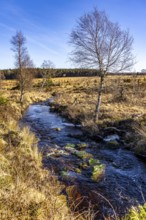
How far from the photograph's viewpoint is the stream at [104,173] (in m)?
6.79

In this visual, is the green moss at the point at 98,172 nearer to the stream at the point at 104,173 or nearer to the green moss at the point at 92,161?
the stream at the point at 104,173

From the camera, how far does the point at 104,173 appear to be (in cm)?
877

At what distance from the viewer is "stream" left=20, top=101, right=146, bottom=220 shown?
6793 mm

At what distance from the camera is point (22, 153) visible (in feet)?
28.5

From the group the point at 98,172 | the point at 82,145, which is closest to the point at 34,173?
the point at 98,172

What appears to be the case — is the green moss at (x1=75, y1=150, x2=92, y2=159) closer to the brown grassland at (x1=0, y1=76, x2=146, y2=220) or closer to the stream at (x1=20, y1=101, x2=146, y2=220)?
the stream at (x1=20, y1=101, x2=146, y2=220)

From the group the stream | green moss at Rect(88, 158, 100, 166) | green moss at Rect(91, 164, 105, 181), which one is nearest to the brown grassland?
the stream

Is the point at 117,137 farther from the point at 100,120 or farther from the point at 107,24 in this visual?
the point at 107,24

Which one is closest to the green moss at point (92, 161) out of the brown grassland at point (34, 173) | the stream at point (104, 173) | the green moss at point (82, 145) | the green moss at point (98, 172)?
the stream at point (104, 173)

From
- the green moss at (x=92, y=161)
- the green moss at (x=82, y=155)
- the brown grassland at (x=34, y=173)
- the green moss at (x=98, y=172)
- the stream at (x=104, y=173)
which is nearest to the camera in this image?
the brown grassland at (x=34, y=173)

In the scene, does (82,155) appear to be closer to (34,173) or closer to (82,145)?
(82,145)

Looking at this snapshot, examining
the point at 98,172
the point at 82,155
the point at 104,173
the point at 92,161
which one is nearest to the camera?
the point at 98,172

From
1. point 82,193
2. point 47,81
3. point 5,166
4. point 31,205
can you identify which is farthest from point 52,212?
point 47,81

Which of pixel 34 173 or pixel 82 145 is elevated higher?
pixel 34 173
